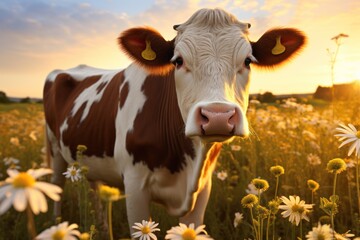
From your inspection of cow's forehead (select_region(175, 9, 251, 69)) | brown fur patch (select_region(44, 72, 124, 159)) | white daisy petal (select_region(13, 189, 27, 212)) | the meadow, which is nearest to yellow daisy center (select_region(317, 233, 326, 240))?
white daisy petal (select_region(13, 189, 27, 212))

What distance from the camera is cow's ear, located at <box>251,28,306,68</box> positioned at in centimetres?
286

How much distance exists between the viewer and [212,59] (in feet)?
7.57

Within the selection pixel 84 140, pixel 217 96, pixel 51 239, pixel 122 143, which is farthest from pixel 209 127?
pixel 84 140

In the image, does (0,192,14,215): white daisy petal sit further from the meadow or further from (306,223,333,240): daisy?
the meadow

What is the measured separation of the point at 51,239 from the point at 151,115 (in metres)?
2.15

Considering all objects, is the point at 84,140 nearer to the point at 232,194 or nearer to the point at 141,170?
the point at 141,170

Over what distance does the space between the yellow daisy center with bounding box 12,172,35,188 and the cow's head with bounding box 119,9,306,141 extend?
1.14m

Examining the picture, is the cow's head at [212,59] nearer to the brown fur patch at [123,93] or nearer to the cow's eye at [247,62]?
the cow's eye at [247,62]

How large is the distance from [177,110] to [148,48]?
1.76 ft

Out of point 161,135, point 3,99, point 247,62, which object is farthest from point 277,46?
point 3,99

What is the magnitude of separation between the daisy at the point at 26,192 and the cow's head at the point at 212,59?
1.15 metres

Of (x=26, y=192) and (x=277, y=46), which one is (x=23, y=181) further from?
(x=277, y=46)

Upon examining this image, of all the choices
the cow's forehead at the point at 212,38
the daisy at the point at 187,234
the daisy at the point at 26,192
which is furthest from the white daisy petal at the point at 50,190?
the cow's forehead at the point at 212,38

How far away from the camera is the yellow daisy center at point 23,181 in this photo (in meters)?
0.89
